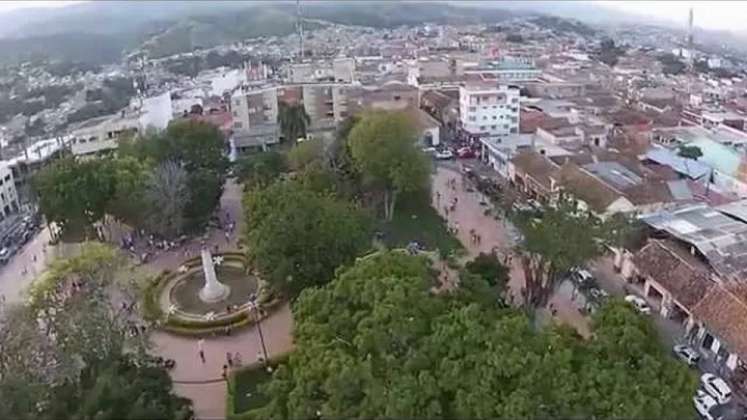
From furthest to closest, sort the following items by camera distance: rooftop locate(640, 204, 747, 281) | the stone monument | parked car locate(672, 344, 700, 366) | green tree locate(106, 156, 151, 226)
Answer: green tree locate(106, 156, 151, 226) → the stone monument → rooftop locate(640, 204, 747, 281) → parked car locate(672, 344, 700, 366)

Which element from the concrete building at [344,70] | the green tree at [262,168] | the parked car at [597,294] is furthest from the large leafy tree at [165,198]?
the concrete building at [344,70]

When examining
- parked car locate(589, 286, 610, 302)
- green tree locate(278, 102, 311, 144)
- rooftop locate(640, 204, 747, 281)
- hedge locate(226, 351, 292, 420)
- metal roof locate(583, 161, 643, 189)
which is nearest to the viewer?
hedge locate(226, 351, 292, 420)

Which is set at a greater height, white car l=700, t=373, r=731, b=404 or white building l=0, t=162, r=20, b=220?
white building l=0, t=162, r=20, b=220

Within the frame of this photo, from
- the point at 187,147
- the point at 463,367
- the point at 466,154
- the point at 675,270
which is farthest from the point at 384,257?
the point at 466,154

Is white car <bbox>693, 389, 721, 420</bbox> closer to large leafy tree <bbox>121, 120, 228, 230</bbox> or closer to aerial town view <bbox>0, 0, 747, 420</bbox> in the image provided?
aerial town view <bbox>0, 0, 747, 420</bbox>

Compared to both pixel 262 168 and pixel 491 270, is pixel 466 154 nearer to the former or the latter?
pixel 262 168

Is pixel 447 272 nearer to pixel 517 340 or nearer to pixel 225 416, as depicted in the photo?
pixel 225 416

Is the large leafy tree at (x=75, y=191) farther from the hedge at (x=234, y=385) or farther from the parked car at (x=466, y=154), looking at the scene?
the parked car at (x=466, y=154)

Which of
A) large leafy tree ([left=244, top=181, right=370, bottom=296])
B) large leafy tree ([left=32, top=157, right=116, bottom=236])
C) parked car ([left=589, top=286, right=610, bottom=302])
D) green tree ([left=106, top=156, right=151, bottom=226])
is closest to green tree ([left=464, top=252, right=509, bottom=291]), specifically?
large leafy tree ([left=244, top=181, right=370, bottom=296])
